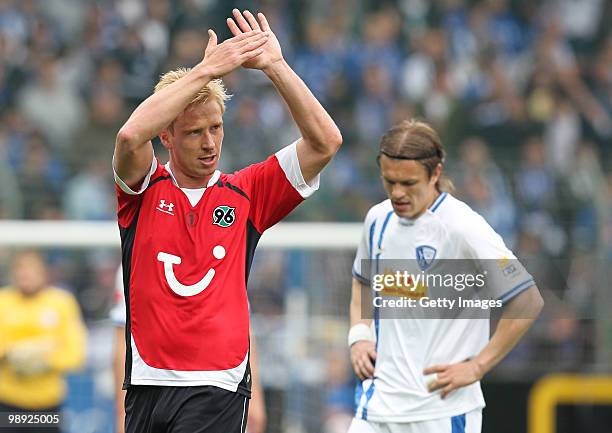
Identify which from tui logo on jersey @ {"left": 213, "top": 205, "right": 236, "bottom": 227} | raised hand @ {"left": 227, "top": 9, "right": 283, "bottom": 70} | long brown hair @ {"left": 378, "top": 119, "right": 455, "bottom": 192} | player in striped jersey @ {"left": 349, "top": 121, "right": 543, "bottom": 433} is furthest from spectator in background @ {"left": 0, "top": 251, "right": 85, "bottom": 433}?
raised hand @ {"left": 227, "top": 9, "right": 283, "bottom": 70}

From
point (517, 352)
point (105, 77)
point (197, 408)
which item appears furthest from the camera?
point (105, 77)

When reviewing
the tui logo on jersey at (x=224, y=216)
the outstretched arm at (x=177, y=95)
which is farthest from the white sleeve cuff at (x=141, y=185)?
the tui logo on jersey at (x=224, y=216)

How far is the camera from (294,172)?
444cm

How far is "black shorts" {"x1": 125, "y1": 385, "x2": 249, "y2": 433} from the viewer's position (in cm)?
420

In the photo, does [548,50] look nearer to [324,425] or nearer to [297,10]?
[297,10]

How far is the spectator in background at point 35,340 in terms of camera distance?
7949mm

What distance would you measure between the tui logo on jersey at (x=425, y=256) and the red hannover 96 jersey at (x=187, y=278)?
0.91m

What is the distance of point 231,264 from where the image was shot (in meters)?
4.34

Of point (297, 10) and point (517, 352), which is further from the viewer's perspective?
point (297, 10)

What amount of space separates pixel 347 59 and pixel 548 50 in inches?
106

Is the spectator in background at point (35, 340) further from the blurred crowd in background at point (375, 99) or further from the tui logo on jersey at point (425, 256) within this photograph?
the tui logo on jersey at point (425, 256)

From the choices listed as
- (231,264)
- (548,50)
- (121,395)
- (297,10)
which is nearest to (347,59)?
(297,10)

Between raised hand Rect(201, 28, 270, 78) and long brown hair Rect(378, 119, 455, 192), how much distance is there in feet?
3.61

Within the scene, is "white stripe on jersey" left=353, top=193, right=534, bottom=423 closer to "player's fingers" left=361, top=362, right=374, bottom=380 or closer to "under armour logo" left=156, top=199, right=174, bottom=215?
"player's fingers" left=361, top=362, right=374, bottom=380
